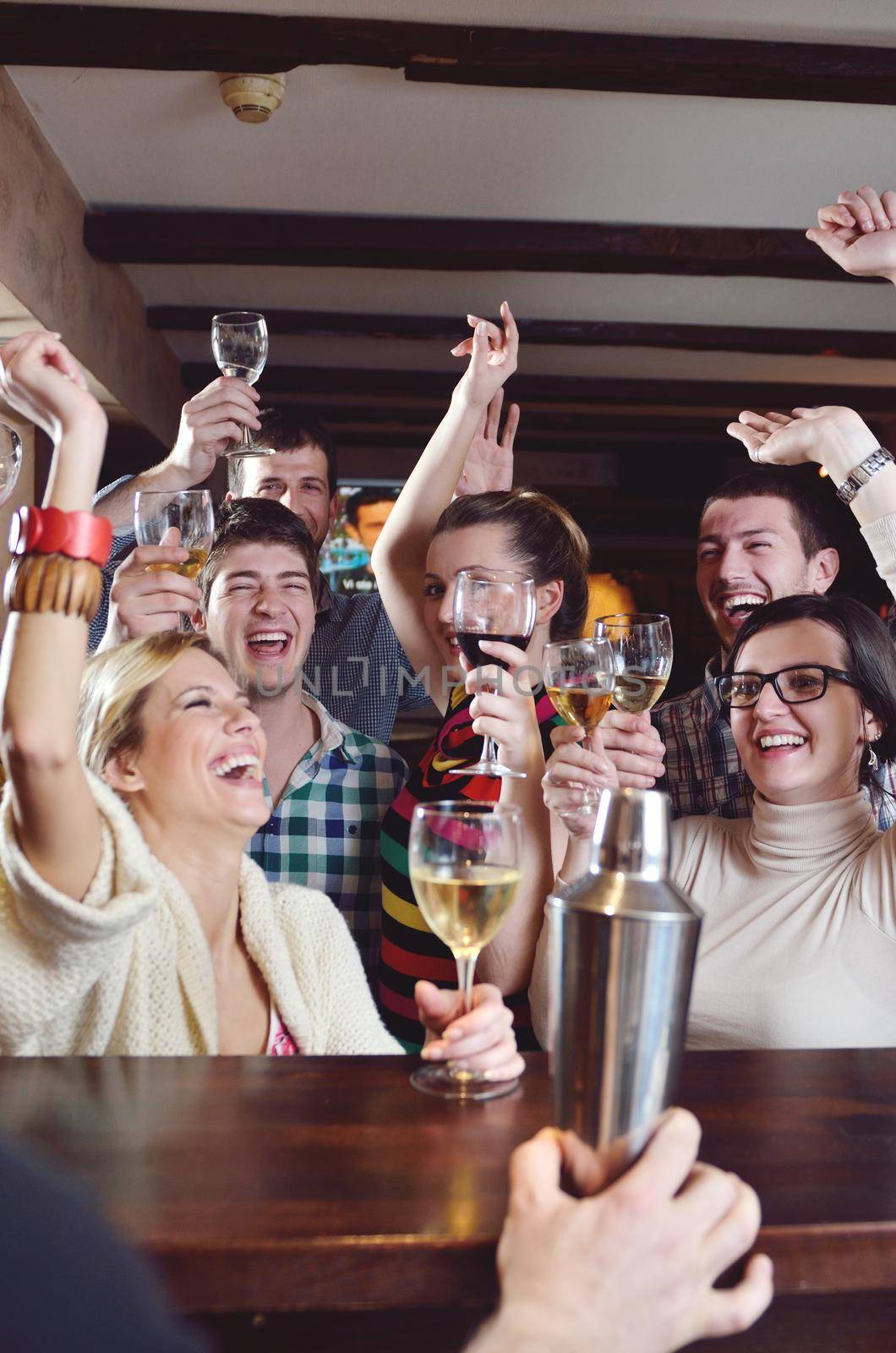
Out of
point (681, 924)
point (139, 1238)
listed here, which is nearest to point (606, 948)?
point (681, 924)

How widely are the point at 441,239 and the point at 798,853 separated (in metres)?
4.03

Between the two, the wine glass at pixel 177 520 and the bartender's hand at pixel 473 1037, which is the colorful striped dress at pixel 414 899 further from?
the bartender's hand at pixel 473 1037

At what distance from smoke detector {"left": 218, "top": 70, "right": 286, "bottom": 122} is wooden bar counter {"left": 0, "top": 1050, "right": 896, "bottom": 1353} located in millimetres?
3577

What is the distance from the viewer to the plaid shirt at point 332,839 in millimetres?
2094

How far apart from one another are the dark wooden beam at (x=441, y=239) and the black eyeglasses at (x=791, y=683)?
377 cm

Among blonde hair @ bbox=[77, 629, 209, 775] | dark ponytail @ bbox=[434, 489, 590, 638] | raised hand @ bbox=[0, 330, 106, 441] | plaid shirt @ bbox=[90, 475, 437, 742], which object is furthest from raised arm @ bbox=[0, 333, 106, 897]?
plaid shirt @ bbox=[90, 475, 437, 742]

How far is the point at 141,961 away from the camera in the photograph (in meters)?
1.29

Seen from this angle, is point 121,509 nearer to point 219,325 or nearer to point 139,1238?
point 219,325

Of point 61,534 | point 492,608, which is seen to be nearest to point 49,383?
point 61,534

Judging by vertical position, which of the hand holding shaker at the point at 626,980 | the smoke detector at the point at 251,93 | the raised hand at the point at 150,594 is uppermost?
the smoke detector at the point at 251,93

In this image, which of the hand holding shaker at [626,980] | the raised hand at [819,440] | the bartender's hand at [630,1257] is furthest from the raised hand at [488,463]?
the bartender's hand at [630,1257]

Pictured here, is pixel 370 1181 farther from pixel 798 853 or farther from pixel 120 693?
pixel 798 853

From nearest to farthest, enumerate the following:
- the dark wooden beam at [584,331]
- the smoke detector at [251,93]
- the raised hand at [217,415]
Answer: the raised hand at [217,415] < the smoke detector at [251,93] < the dark wooden beam at [584,331]

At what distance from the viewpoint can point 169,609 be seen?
181 cm
